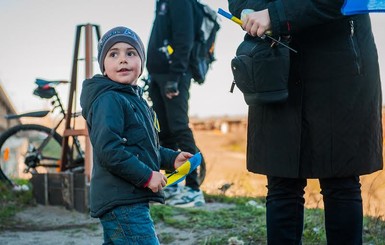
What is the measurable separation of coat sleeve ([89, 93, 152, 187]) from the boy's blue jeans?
11cm


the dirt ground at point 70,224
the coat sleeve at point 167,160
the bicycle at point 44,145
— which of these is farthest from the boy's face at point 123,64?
the bicycle at point 44,145

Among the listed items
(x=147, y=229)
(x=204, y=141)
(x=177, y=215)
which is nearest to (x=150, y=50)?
(x=177, y=215)

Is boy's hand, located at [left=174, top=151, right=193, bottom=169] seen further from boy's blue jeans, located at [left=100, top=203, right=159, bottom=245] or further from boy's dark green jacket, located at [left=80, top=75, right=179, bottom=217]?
boy's blue jeans, located at [left=100, top=203, right=159, bottom=245]

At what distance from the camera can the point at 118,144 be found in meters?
1.86

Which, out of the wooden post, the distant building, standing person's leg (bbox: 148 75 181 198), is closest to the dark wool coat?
standing person's leg (bbox: 148 75 181 198)

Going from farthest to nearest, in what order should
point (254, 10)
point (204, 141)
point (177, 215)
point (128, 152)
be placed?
point (204, 141), point (177, 215), point (254, 10), point (128, 152)

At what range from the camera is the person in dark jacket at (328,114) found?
6.62ft

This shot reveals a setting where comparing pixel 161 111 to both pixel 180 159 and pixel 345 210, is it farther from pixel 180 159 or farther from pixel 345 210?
pixel 345 210

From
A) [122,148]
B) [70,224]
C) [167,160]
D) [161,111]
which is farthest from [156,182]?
[161,111]

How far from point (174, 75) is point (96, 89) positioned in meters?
2.17

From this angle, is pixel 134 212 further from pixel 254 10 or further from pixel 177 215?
pixel 177 215

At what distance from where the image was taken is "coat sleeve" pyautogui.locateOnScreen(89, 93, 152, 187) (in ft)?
6.06

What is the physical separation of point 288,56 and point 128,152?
0.72 m

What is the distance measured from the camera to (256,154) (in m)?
2.21
